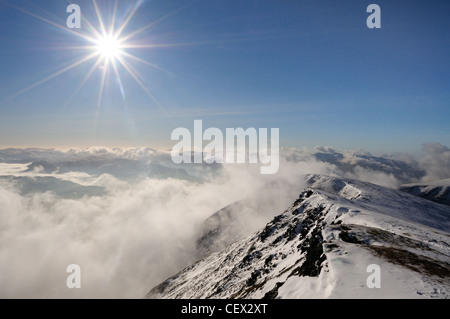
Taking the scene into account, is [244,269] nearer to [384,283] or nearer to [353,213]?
[353,213]

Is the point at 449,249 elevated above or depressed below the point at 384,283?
below

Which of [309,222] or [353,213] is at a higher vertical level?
[353,213]
